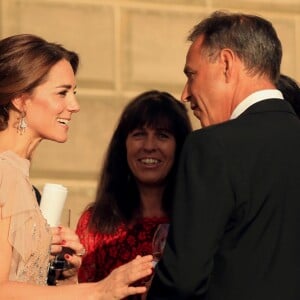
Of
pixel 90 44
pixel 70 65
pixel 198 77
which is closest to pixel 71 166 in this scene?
pixel 90 44

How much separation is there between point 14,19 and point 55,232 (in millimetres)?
2510

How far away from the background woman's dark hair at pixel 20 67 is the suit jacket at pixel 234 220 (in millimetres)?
947

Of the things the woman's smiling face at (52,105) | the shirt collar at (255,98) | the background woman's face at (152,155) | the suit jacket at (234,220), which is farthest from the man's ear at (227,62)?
the background woman's face at (152,155)

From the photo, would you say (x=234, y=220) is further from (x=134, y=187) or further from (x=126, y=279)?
(x=134, y=187)

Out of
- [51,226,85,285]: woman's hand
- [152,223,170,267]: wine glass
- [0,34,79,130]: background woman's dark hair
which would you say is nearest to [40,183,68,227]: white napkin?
[51,226,85,285]: woman's hand

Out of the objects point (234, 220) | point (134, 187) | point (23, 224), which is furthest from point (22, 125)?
point (134, 187)

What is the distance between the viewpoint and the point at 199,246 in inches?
173

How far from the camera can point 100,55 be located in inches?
303

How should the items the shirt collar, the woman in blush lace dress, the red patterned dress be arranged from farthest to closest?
the red patterned dress → the woman in blush lace dress → the shirt collar

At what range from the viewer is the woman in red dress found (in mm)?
6152

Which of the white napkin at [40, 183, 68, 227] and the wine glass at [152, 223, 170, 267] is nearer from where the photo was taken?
the white napkin at [40, 183, 68, 227]

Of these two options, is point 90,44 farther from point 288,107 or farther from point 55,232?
point 288,107

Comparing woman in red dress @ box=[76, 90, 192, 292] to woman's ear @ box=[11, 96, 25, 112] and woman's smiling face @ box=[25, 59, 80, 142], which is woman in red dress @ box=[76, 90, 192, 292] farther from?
woman's ear @ box=[11, 96, 25, 112]

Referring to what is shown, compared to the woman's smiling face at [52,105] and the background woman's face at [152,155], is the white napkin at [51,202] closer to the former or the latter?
the woman's smiling face at [52,105]
